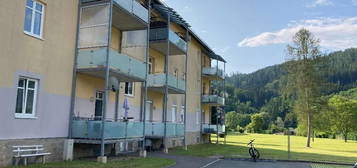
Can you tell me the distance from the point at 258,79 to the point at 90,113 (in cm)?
16412

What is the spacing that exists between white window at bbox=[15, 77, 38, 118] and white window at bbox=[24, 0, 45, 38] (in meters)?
Result: 1.95

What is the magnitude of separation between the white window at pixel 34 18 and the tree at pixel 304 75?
31.4 meters

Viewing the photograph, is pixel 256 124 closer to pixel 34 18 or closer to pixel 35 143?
pixel 35 143

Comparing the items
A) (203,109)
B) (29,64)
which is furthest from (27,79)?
(203,109)

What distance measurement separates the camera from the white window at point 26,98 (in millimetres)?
12891

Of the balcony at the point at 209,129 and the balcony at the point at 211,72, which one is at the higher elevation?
the balcony at the point at 211,72

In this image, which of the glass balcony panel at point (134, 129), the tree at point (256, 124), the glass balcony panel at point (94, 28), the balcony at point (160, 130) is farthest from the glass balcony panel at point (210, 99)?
the tree at point (256, 124)

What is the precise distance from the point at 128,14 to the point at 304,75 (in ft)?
88.7

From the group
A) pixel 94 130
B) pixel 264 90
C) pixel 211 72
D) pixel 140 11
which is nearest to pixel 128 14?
pixel 140 11

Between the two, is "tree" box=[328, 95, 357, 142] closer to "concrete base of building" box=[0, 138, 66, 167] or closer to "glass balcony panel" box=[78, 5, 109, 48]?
"glass balcony panel" box=[78, 5, 109, 48]

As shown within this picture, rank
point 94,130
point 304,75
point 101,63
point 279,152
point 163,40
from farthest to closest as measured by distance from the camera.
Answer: point 304,75
point 279,152
point 163,40
point 101,63
point 94,130

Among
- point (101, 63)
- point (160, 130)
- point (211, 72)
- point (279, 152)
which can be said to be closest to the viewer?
point (101, 63)

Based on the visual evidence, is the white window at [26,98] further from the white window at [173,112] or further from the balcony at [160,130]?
the white window at [173,112]

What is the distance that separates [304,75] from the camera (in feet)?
126
